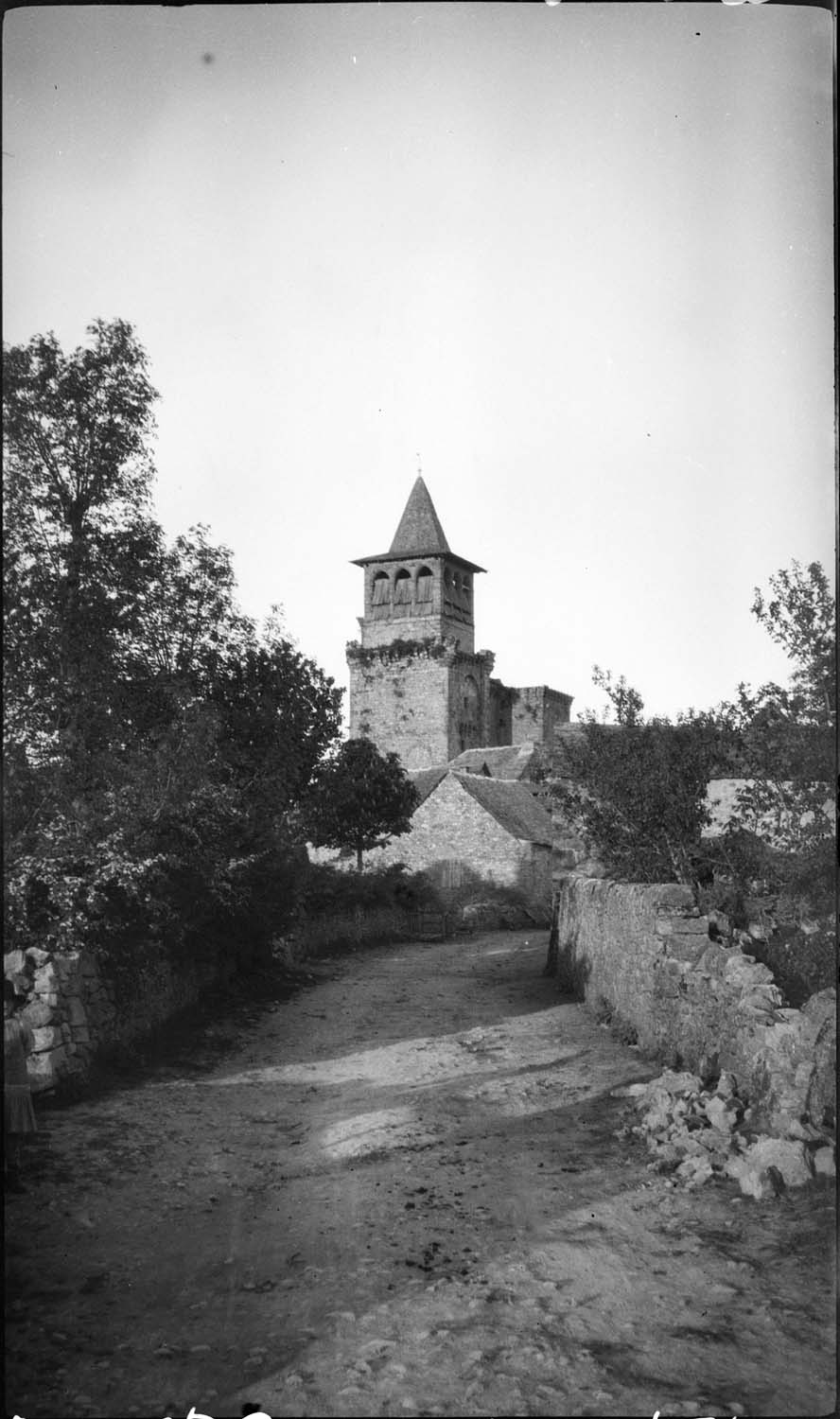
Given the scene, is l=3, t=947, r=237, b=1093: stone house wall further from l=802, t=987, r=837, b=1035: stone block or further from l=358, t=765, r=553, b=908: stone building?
l=358, t=765, r=553, b=908: stone building

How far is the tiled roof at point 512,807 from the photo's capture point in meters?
31.6

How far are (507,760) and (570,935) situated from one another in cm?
2808

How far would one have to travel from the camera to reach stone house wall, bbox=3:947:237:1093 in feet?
25.4

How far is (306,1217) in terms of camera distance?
18.4 ft

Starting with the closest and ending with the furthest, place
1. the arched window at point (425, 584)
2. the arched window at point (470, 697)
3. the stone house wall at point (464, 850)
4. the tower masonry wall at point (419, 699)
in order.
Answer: the stone house wall at point (464, 850), the arched window at point (425, 584), the tower masonry wall at point (419, 699), the arched window at point (470, 697)

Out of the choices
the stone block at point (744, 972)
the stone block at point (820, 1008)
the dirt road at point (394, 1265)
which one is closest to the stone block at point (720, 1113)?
the dirt road at point (394, 1265)

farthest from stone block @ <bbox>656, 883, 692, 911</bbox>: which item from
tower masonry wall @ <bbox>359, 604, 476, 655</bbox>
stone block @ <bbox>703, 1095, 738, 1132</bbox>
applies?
tower masonry wall @ <bbox>359, 604, 476, 655</bbox>

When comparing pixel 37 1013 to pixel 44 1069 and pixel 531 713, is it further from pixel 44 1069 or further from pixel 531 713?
pixel 531 713

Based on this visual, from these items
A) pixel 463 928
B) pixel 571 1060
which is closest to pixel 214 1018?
pixel 571 1060

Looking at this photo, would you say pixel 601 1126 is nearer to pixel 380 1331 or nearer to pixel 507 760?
pixel 380 1331

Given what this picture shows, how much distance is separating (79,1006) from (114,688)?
3.32 m

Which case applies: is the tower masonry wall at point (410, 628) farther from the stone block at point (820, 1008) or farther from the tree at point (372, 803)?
the stone block at point (820, 1008)

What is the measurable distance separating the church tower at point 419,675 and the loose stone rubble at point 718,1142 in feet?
125

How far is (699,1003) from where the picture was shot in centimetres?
851
